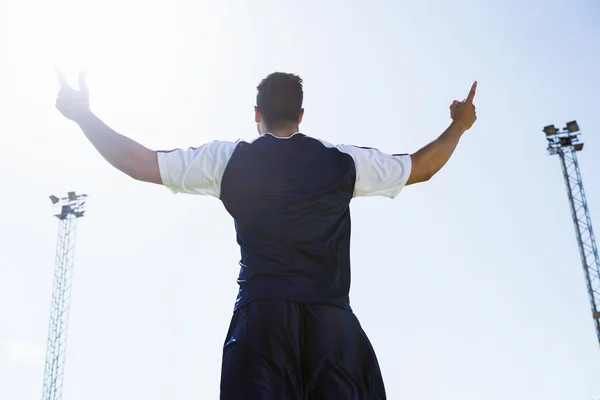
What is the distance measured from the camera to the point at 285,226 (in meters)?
2.95

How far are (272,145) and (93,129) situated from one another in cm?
79

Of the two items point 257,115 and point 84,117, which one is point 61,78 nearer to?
point 84,117

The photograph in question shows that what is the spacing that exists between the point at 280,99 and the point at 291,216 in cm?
59

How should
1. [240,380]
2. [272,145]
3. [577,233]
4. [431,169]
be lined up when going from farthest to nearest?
[577,233] < [431,169] < [272,145] < [240,380]

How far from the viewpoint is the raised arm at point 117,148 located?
3102mm

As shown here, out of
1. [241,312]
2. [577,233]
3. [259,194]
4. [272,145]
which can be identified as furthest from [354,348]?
[577,233]

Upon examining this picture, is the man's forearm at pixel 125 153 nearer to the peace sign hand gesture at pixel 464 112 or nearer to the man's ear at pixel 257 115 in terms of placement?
the man's ear at pixel 257 115

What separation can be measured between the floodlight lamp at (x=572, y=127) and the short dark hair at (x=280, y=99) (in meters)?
26.1

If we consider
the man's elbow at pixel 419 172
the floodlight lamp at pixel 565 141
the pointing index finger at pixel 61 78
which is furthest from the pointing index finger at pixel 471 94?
the floodlight lamp at pixel 565 141

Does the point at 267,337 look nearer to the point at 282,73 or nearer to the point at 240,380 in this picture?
the point at 240,380

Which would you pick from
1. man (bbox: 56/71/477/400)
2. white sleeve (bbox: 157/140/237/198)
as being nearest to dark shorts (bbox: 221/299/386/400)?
man (bbox: 56/71/477/400)

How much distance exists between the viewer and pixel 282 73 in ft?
10.8

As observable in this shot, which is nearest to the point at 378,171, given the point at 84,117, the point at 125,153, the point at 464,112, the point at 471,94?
the point at 464,112

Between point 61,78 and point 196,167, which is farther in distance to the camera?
point 61,78
